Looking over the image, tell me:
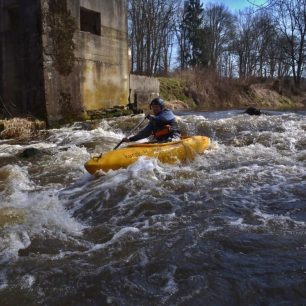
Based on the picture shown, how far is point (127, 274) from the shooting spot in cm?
328

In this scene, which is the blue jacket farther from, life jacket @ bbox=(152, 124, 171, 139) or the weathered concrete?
the weathered concrete

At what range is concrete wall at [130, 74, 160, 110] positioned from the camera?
14534 millimetres

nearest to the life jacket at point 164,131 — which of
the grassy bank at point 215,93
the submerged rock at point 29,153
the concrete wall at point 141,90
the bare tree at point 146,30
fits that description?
the submerged rock at point 29,153

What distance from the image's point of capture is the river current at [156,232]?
10.00ft

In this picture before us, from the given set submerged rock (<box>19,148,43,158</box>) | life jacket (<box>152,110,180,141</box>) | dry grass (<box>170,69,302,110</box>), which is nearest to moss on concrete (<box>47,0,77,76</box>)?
submerged rock (<box>19,148,43,158</box>)

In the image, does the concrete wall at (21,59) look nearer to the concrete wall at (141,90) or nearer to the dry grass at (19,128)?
the dry grass at (19,128)

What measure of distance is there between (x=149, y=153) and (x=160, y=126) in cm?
104

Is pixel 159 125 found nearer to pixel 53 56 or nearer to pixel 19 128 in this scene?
pixel 19 128

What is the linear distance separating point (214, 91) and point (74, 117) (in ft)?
46.5

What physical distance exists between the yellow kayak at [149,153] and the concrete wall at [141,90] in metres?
7.08

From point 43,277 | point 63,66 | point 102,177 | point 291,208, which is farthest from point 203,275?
point 63,66

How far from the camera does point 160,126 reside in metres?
7.55

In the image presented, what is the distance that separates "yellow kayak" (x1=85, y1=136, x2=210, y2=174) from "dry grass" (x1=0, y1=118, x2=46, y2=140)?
434cm

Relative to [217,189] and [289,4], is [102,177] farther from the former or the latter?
[289,4]
